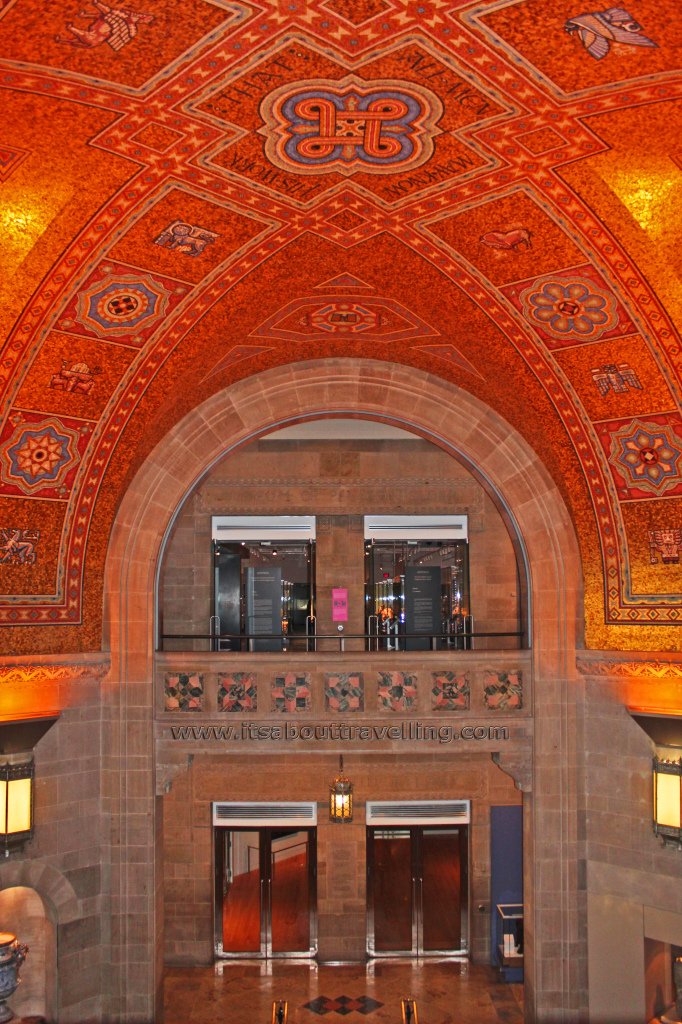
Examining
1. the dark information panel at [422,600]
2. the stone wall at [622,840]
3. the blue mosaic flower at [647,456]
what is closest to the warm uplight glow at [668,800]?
the stone wall at [622,840]

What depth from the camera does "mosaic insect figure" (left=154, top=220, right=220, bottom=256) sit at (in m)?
7.28

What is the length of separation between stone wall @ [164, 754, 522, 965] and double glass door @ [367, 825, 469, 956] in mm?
217

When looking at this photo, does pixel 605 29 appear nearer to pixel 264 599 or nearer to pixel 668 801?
pixel 668 801

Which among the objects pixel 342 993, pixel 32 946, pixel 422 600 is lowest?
pixel 342 993

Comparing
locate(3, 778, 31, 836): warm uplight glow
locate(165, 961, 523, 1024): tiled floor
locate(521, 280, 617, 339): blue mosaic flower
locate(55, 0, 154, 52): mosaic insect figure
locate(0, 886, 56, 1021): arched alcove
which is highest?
locate(55, 0, 154, 52): mosaic insect figure

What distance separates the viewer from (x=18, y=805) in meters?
9.54

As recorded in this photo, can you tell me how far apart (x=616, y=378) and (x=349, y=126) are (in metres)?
4.09

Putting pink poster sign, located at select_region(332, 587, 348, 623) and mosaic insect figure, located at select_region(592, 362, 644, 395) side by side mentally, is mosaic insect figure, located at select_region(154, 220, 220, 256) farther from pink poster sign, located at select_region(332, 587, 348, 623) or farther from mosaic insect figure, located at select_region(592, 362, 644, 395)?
pink poster sign, located at select_region(332, 587, 348, 623)

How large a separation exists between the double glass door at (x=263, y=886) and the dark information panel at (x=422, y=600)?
4.39 metres

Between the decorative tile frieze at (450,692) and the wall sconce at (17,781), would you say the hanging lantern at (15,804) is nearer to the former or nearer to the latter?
the wall sconce at (17,781)

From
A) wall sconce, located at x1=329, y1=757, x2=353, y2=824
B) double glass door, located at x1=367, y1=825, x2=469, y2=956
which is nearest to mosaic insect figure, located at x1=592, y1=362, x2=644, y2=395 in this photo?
wall sconce, located at x1=329, y1=757, x2=353, y2=824

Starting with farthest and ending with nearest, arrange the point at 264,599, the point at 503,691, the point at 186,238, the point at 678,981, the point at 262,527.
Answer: the point at 262,527
the point at 264,599
the point at 503,691
the point at 678,981
the point at 186,238

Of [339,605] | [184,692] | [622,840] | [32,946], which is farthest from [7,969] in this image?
[339,605]

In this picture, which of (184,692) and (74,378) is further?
(184,692)
